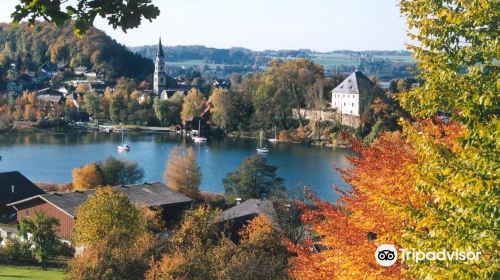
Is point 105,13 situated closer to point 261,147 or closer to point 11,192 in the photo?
point 11,192

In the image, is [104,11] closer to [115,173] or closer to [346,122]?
[115,173]

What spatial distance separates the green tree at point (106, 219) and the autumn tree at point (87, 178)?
21.0 feet

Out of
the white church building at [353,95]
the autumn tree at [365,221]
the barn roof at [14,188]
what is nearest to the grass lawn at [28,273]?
the barn roof at [14,188]

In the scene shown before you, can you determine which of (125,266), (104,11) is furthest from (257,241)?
(104,11)

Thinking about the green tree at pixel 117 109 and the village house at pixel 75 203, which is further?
the green tree at pixel 117 109

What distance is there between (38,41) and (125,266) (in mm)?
51970

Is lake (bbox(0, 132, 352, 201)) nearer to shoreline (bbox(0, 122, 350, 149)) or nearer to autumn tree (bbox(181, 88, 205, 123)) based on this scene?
shoreline (bbox(0, 122, 350, 149))

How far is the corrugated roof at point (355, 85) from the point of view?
33.3 metres

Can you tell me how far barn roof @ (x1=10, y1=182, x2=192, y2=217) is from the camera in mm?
13125

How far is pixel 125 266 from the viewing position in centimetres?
799

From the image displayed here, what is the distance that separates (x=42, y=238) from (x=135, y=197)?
322 cm

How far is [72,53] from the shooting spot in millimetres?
55438

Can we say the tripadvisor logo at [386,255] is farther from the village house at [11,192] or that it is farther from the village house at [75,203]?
the village house at [11,192]

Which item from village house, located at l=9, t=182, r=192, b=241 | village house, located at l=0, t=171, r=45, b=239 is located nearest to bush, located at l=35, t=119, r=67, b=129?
village house, located at l=0, t=171, r=45, b=239
